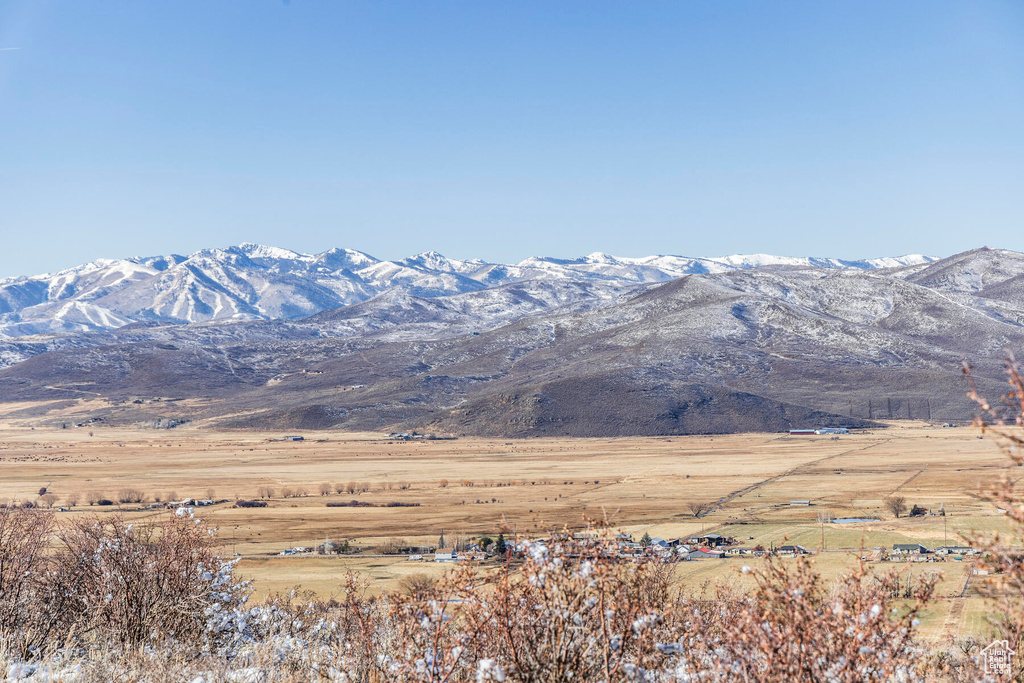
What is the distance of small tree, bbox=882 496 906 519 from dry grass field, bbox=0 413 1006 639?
1.29 metres

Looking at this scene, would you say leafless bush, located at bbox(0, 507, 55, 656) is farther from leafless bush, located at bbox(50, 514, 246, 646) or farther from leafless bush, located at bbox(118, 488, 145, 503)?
leafless bush, located at bbox(118, 488, 145, 503)

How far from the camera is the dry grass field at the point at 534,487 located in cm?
7325

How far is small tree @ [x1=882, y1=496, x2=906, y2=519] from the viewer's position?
9199 centimetres

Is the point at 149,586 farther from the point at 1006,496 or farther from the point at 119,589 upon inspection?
the point at 1006,496

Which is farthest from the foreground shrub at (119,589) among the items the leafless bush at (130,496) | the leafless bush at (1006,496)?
the leafless bush at (130,496)

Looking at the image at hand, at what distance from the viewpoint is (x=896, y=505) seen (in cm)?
9338

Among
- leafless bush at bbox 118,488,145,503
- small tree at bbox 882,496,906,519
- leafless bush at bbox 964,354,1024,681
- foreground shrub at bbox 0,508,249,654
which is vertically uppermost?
leafless bush at bbox 964,354,1024,681

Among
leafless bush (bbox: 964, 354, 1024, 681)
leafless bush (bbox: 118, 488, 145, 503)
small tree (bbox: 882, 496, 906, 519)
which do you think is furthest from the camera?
leafless bush (bbox: 118, 488, 145, 503)

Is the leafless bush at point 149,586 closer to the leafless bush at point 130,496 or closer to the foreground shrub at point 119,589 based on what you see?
the foreground shrub at point 119,589

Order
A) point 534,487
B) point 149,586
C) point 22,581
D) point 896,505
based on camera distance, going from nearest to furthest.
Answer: point 22,581 → point 149,586 → point 896,505 → point 534,487

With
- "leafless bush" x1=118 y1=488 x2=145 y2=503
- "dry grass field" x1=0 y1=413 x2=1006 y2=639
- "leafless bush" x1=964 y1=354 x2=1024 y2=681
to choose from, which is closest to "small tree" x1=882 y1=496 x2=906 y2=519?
"dry grass field" x1=0 y1=413 x2=1006 y2=639

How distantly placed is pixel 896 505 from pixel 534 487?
155ft

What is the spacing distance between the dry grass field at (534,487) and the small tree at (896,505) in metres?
1.29

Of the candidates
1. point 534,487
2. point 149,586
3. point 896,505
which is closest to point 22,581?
point 149,586
